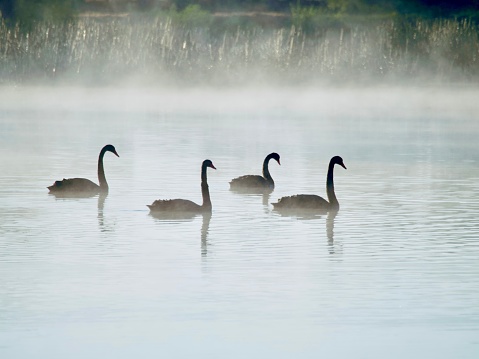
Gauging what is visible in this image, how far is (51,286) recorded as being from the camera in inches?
370

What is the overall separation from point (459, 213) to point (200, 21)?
124 feet

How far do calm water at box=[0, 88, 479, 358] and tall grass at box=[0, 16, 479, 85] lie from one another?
48.1 ft

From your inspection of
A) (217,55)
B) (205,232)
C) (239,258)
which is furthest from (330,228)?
(217,55)

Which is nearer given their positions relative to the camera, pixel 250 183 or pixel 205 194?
pixel 205 194

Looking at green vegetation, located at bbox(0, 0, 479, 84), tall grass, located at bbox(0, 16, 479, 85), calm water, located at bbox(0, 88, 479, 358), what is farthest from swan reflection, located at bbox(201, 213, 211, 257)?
green vegetation, located at bbox(0, 0, 479, 84)

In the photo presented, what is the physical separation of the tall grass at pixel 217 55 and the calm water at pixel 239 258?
48.1 ft

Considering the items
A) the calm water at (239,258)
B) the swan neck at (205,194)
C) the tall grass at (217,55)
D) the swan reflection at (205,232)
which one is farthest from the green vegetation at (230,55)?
the swan reflection at (205,232)

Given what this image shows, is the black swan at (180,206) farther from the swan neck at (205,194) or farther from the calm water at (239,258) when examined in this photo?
the calm water at (239,258)

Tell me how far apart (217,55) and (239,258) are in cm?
3066

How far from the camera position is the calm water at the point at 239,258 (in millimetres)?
A: 7945

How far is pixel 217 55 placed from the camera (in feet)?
135

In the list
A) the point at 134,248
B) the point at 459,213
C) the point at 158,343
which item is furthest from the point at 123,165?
the point at 158,343

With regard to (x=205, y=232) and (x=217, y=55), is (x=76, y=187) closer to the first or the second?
(x=205, y=232)

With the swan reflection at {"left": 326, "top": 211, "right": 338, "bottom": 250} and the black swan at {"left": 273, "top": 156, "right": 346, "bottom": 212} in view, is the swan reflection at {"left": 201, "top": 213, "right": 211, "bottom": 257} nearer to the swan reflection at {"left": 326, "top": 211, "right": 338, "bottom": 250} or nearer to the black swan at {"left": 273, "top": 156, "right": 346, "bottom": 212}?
the black swan at {"left": 273, "top": 156, "right": 346, "bottom": 212}
